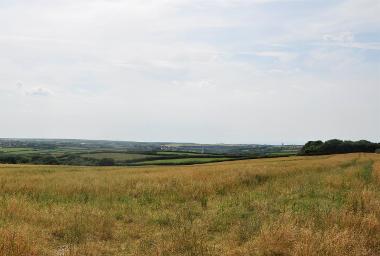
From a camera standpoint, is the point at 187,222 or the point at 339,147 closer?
the point at 187,222

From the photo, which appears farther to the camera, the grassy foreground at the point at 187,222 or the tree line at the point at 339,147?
the tree line at the point at 339,147

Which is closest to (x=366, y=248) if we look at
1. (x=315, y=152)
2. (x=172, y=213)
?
(x=172, y=213)

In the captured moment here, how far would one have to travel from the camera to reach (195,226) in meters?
10.7

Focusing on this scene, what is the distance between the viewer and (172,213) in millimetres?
12945

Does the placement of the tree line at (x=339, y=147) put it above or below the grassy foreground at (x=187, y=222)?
above

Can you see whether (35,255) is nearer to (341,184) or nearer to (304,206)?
(304,206)

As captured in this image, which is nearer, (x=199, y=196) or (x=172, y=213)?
(x=172, y=213)

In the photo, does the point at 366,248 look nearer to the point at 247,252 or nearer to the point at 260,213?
the point at 247,252

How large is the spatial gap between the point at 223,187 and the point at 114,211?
24.3 feet

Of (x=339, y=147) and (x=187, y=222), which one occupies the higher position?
(x=339, y=147)

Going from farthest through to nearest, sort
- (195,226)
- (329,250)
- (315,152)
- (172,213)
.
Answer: (315,152) → (172,213) → (195,226) → (329,250)

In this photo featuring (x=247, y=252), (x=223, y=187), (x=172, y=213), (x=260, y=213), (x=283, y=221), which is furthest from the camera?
(x=223, y=187)

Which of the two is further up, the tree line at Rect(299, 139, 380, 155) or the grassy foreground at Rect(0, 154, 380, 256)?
the tree line at Rect(299, 139, 380, 155)

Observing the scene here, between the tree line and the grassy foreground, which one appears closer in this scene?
the grassy foreground
